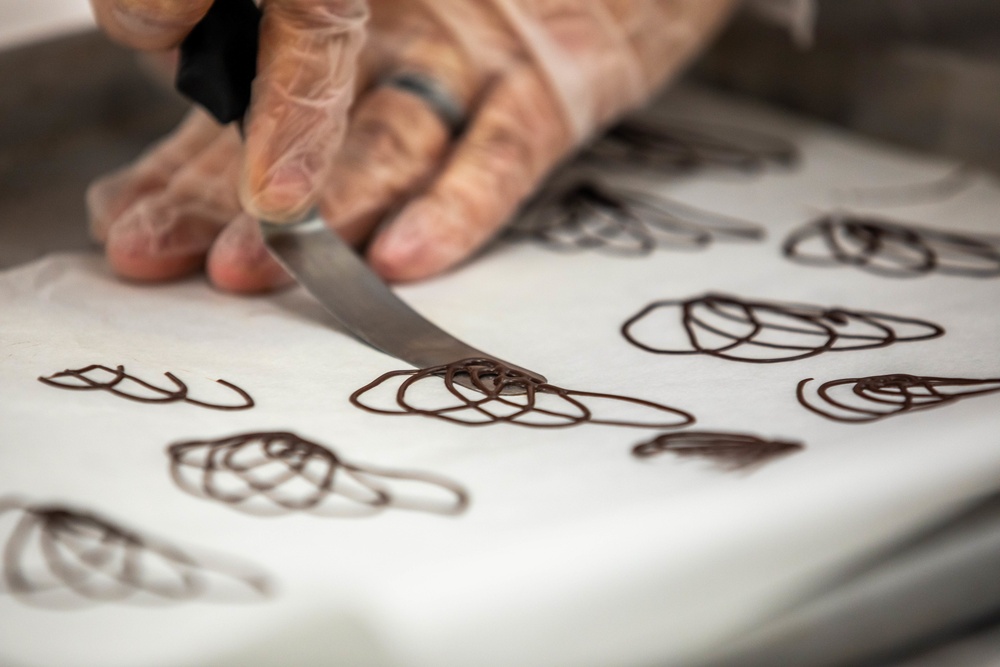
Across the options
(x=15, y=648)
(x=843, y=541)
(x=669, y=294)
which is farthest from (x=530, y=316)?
(x=15, y=648)

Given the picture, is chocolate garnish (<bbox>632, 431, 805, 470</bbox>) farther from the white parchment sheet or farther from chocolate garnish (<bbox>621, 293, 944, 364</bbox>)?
chocolate garnish (<bbox>621, 293, 944, 364</bbox>)

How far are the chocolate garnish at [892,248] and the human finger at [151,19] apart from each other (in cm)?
62

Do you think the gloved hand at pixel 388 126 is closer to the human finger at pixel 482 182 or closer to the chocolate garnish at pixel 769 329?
the human finger at pixel 482 182

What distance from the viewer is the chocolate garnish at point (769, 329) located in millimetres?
791

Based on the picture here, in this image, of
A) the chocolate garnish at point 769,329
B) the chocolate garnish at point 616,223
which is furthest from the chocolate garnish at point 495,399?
the chocolate garnish at point 616,223

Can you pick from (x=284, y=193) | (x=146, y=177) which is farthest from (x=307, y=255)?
(x=146, y=177)

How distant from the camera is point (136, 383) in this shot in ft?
2.35

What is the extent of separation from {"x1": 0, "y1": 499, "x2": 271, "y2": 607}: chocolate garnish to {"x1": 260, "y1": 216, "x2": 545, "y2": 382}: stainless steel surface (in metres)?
0.27

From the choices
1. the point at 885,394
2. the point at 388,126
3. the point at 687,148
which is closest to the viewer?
the point at 885,394

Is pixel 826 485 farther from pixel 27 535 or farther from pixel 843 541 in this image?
pixel 27 535

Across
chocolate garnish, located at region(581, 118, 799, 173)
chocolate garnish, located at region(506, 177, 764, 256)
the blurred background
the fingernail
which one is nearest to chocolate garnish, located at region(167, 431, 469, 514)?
the fingernail

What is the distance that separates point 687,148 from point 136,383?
87 cm

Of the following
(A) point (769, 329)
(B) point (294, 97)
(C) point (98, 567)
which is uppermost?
(B) point (294, 97)

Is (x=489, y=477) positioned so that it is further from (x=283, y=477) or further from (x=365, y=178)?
(x=365, y=178)
